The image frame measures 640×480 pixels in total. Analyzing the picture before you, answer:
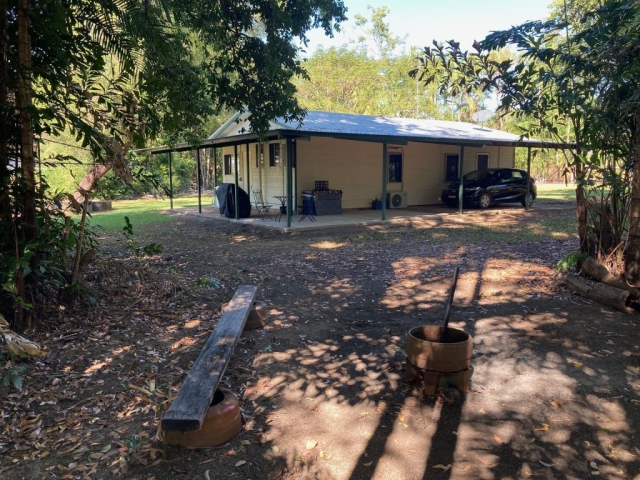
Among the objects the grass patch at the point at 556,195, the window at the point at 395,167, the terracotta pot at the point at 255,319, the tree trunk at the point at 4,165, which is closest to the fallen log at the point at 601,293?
the terracotta pot at the point at 255,319

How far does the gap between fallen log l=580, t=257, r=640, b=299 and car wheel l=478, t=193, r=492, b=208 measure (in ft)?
39.5

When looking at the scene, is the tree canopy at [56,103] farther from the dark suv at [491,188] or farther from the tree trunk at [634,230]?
the dark suv at [491,188]

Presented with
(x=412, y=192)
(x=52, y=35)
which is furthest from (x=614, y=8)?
(x=412, y=192)

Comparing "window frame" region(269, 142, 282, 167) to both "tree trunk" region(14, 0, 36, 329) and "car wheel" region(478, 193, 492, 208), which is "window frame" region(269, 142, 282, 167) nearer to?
"car wheel" region(478, 193, 492, 208)

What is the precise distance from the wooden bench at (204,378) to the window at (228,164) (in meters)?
15.0

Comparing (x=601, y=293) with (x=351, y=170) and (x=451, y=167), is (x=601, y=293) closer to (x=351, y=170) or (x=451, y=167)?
(x=351, y=170)

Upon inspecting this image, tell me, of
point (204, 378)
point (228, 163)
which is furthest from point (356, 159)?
point (204, 378)

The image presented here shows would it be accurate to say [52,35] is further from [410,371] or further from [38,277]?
[410,371]

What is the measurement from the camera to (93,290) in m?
5.48

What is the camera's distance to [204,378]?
3.17 meters

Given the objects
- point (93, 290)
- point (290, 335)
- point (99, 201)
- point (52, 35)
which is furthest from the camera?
point (99, 201)

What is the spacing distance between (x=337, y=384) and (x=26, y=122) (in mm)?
3714

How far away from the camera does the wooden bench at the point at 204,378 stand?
105 inches

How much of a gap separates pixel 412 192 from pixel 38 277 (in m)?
16.0
